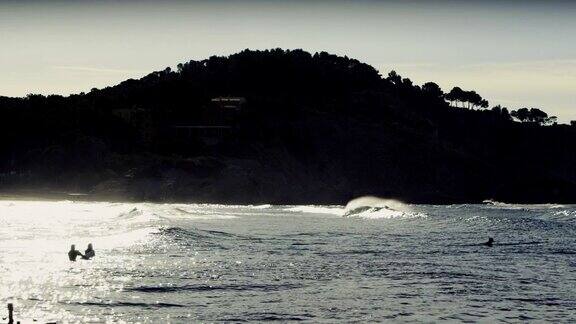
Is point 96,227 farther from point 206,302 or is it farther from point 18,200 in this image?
point 18,200

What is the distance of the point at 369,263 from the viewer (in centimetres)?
6353

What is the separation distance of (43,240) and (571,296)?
4445 centimetres

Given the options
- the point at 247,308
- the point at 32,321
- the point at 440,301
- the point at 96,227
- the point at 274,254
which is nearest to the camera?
the point at 32,321

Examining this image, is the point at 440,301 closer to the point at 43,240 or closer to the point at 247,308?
the point at 247,308

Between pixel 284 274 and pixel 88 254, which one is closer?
pixel 284 274

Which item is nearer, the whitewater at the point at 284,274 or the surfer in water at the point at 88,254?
the whitewater at the point at 284,274

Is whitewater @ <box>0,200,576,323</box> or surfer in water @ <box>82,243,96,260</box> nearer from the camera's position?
whitewater @ <box>0,200,576,323</box>

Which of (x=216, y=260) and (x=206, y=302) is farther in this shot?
(x=216, y=260)

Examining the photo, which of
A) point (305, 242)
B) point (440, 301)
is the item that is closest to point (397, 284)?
point (440, 301)

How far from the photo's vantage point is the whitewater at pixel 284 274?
43.6m

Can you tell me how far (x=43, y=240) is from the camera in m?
77.1

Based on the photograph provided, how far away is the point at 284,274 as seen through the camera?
186 feet

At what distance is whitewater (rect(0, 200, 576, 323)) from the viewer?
43.6m

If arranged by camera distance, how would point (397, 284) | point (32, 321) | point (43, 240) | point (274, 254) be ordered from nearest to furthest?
point (32, 321) < point (397, 284) < point (274, 254) < point (43, 240)
